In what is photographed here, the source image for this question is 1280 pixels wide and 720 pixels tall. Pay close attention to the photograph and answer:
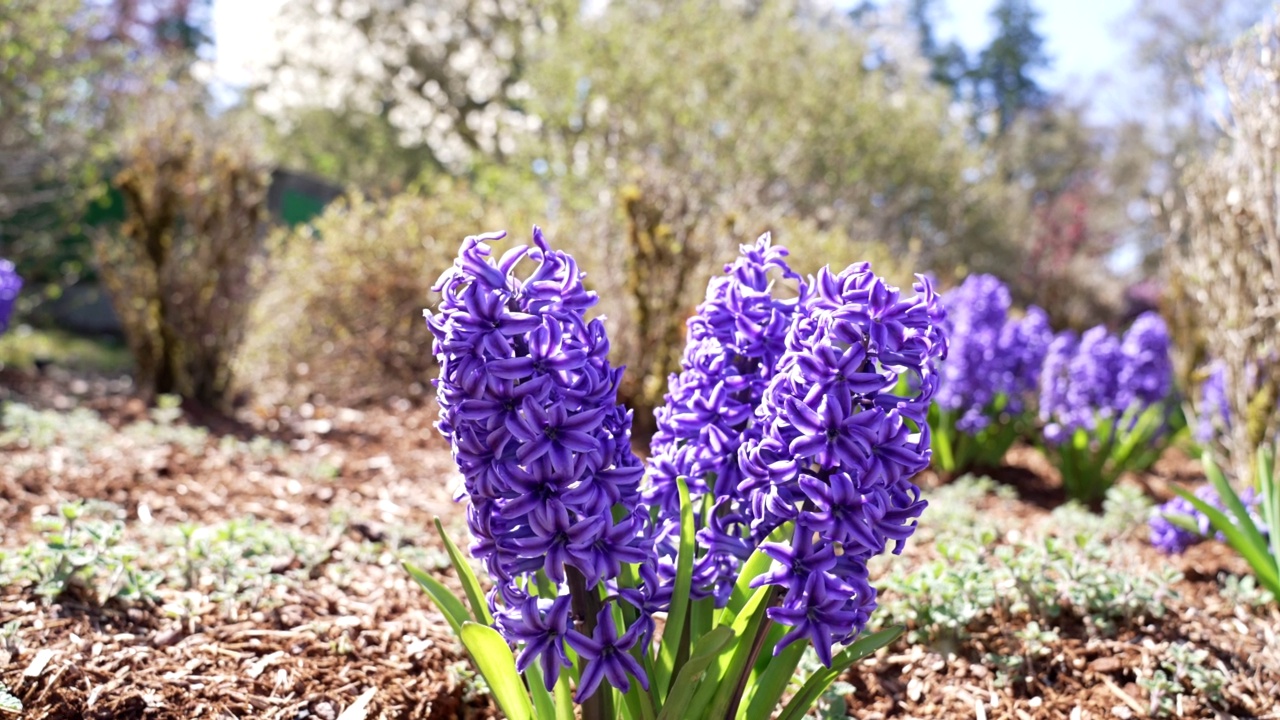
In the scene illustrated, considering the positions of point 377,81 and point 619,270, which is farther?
point 377,81

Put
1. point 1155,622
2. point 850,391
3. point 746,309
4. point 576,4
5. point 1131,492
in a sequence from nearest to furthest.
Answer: point 850,391 → point 746,309 → point 1155,622 → point 1131,492 → point 576,4

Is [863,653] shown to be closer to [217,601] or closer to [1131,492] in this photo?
[217,601]

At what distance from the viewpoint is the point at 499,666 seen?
165cm

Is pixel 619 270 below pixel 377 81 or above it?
below

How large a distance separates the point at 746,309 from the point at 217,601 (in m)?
1.72

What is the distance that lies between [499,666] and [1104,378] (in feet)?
17.2

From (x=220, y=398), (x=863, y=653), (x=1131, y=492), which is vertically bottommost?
(x=220, y=398)

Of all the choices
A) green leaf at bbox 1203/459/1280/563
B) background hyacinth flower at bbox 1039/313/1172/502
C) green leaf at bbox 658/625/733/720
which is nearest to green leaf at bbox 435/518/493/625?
green leaf at bbox 658/625/733/720

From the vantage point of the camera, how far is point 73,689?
2012 mm

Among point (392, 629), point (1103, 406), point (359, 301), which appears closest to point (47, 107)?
point (359, 301)

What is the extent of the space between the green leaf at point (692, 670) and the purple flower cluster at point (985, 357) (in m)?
4.24

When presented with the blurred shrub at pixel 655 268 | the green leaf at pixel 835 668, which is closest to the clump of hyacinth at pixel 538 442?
the green leaf at pixel 835 668

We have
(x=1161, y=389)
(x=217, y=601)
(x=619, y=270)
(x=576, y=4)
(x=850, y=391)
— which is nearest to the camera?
(x=850, y=391)

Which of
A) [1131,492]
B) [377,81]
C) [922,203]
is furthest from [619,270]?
[377,81]
